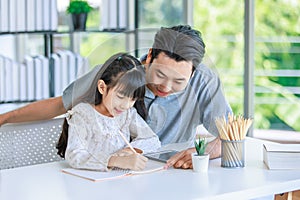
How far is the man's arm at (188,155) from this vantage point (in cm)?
210

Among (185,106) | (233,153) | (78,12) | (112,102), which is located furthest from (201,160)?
(78,12)

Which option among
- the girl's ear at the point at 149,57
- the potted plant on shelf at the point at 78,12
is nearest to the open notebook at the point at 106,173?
the girl's ear at the point at 149,57

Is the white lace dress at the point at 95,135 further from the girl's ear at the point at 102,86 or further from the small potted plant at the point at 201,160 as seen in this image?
the small potted plant at the point at 201,160

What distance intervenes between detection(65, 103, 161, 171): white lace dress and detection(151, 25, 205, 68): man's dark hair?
0.21m

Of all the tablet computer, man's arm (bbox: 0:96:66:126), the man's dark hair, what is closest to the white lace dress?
the tablet computer

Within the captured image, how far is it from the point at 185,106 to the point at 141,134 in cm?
18

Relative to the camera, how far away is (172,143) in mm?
2182

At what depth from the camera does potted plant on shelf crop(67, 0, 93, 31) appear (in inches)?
180

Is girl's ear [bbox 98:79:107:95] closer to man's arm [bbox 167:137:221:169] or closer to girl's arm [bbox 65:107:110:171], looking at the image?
girl's arm [bbox 65:107:110:171]

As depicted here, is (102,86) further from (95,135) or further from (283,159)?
(283,159)

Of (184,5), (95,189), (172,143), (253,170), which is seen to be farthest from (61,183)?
(184,5)

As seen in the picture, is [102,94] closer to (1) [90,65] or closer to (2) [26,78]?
(1) [90,65]

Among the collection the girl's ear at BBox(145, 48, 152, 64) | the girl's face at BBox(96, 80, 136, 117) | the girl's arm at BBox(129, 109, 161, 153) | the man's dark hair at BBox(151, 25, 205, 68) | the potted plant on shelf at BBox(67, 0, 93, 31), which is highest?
the potted plant on shelf at BBox(67, 0, 93, 31)

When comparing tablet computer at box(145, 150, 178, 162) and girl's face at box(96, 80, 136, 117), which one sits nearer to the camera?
girl's face at box(96, 80, 136, 117)
